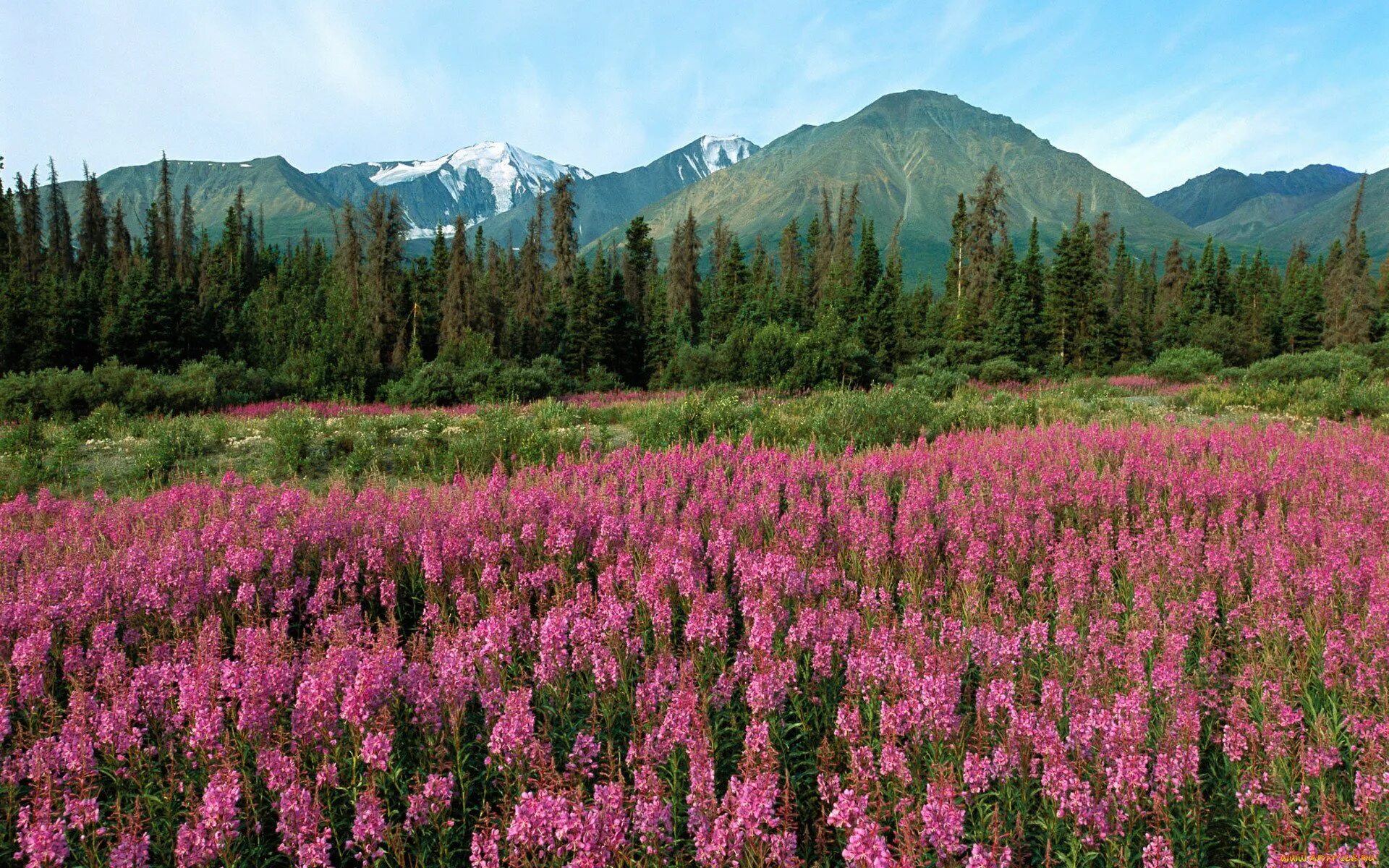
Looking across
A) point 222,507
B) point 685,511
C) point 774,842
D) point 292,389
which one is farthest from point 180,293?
point 774,842

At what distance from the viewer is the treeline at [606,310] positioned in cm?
3366

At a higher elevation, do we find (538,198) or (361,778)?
(538,198)

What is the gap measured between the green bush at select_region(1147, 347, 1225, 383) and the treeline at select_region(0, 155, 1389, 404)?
6.40 m

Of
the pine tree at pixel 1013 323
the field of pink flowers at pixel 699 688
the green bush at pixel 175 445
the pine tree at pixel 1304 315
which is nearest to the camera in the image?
the field of pink flowers at pixel 699 688

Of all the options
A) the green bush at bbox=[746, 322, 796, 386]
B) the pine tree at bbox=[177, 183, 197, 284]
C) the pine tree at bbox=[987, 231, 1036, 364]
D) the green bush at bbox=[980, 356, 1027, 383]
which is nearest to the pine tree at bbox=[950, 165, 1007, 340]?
the pine tree at bbox=[987, 231, 1036, 364]

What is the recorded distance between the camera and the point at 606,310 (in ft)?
141

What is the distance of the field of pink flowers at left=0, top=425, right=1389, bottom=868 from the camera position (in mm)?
2588

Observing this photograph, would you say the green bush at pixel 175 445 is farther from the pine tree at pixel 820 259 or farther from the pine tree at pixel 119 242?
the pine tree at pixel 119 242

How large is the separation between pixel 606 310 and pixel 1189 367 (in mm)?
31581

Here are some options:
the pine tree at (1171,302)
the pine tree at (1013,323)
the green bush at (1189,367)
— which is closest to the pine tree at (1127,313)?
the pine tree at (1171,302)

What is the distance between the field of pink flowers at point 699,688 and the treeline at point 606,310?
23.6 meters

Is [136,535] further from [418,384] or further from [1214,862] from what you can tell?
[418,384]

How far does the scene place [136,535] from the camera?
19.6 ft

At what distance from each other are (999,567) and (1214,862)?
2774 millimetres
